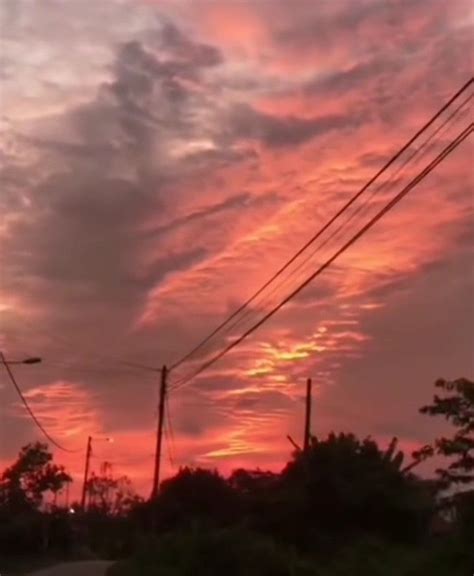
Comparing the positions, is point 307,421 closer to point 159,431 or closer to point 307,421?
point 307,421

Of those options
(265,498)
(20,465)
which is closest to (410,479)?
(265,498)

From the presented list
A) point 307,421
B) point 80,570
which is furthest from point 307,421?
point 80,570

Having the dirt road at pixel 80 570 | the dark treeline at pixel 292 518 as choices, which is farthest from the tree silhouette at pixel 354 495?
the dirt road at pixel 80 570

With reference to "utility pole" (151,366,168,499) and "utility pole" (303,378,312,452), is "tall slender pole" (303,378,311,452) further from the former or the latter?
"utility pole" (151,366,168,499)

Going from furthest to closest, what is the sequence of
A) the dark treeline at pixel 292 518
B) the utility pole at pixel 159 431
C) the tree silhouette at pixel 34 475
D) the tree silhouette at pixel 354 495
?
1. the tree silhouette at pixel 34 475
2. the utility pole at pixel 159 431
3. the tree silhouette at pixel 354 495
4. the dark treeline at pixel 292 518

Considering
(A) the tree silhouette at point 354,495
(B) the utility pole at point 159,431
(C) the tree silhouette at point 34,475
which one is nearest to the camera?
(A) the tree silhouette at point 354,495

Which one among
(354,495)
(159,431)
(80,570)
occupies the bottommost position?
(80,570)

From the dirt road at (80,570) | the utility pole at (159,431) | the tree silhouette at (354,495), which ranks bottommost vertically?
the dirt road at (80,570)

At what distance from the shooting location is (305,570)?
29.9 metres

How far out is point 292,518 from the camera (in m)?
43.5

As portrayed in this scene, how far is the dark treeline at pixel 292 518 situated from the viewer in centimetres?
2852

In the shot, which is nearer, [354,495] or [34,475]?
[354,495]

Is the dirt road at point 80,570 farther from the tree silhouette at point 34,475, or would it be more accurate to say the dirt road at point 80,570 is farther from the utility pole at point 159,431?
the tree silhouette at point 34,475

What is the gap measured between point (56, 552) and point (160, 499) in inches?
432
